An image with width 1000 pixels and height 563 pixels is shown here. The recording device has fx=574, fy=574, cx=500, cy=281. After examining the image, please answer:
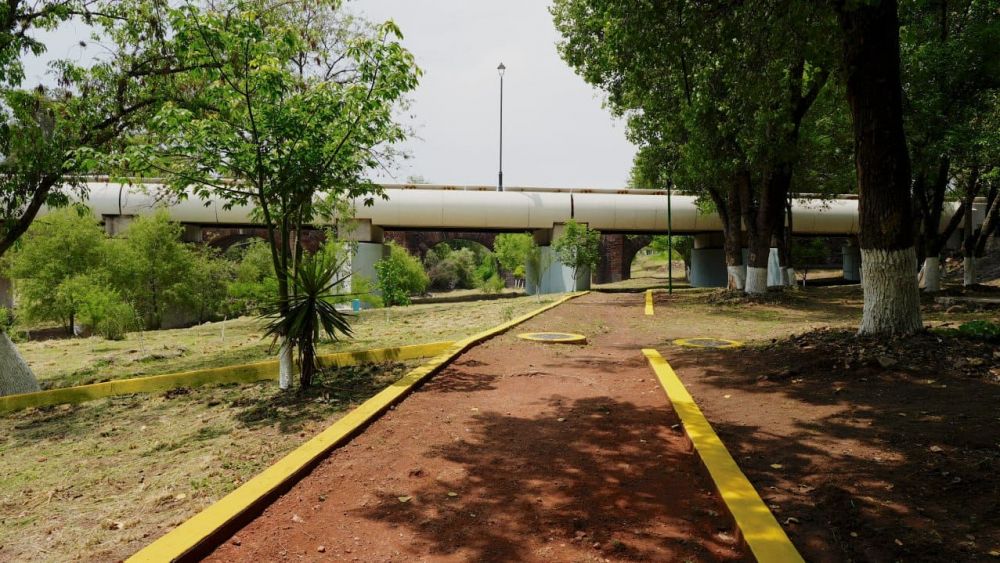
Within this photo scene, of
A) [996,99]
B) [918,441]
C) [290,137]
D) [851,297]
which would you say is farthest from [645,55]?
[851,297]

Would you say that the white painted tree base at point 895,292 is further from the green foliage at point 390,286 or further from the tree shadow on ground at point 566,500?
the green foliage at point 390,286

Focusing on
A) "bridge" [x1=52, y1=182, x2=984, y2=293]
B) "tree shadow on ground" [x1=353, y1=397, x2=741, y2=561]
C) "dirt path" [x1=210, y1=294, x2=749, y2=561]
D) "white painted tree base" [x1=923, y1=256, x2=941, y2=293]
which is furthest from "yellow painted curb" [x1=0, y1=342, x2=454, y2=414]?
"white painted tree base" [x1=923, y1=256, x2=941, y2=293]

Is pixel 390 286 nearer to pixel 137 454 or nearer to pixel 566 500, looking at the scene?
pixel 137 454

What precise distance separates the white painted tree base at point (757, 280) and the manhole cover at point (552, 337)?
32.6ft

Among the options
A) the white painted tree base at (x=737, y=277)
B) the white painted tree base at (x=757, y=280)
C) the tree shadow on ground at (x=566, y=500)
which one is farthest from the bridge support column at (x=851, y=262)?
the tree shadow on ground at (x=566, y=500)

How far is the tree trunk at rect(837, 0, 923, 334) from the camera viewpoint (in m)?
7.27

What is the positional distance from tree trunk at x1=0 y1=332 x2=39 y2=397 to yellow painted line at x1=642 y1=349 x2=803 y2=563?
29.9 ft

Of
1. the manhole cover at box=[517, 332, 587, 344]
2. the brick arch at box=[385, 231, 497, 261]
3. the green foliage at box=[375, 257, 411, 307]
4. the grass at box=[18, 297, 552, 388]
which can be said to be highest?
the brick arch at box=[385, 231, 497, 261]

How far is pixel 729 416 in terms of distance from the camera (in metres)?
5.50

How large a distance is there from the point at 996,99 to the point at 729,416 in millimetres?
16322

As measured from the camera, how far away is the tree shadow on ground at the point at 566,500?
10.2 feet

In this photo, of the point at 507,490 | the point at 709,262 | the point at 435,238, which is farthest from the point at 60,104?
the point at 435,238

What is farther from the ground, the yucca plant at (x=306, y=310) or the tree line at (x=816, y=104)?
the tree line at (x=816, y=104)

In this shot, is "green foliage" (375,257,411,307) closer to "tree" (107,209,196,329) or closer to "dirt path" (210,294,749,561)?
"tree" (107,209,196,329)
